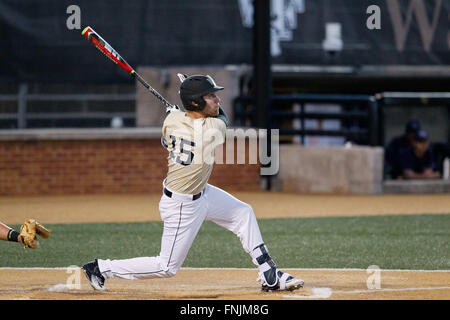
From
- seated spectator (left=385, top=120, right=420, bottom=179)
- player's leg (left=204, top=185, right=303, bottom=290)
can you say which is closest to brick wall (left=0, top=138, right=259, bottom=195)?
seated spectator (left=385, top=120, right=420, bottom=179)

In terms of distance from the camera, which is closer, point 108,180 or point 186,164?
point 186,164

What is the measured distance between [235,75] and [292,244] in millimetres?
6100

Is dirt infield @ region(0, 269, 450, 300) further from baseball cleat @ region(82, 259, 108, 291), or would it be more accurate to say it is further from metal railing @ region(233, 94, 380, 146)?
metal railing @ region(233, 94, 380, 146)

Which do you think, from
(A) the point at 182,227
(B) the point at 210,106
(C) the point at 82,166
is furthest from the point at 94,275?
(C) the point at 82,166

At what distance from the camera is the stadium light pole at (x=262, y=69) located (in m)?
14.8

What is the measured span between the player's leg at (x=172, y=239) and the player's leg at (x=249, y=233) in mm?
147

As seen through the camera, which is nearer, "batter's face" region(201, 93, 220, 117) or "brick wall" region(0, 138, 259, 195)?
"batter's face" region(201, 93, 220, 117)

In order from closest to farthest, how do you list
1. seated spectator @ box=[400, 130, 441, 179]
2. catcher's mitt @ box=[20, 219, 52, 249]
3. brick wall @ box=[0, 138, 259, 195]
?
1. catcher's mitt @ box=[20, 219, 52, 249]
2. brick wall @ box=[0, 138, 259, 195]
3. seated spectator @ box=[400, 130, 441, 179]

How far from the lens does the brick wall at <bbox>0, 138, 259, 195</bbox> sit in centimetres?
1466

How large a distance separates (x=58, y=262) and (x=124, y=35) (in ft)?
24.9

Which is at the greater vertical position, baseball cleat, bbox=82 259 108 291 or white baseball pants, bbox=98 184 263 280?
white baseball pants, bbox=98 184 263 280

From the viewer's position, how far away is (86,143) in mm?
14734
